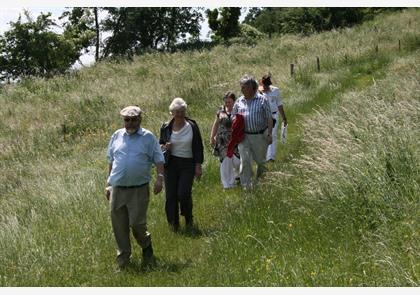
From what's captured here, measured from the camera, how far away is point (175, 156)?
7.15 metres

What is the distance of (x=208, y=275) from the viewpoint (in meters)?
5.23

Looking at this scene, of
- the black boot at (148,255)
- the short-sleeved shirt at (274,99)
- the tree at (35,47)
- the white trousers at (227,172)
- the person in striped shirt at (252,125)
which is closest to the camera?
the black boot at (148,255)

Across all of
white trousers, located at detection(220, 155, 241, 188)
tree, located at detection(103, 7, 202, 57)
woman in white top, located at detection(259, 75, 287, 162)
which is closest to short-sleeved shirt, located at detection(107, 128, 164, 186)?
white trousers, located at detection(220, 155, 241, 188)

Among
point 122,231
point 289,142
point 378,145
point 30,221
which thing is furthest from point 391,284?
point 289,142

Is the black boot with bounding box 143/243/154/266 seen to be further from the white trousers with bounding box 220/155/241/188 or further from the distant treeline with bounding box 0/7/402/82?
the distant treeline with bounding box 0/7/402/82

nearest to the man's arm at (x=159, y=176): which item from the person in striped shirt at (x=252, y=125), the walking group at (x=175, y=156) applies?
the walking group at (x=175, y=156)

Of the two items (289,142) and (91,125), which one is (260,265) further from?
(91,125)

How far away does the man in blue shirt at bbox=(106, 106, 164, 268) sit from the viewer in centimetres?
591

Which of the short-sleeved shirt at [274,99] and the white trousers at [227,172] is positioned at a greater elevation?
the short-sleeved shirt at [274,99]

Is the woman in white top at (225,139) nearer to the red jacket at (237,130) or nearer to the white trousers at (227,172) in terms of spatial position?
the white trousers at (227,172)

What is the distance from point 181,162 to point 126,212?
1.33m

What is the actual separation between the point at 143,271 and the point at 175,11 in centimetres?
5253

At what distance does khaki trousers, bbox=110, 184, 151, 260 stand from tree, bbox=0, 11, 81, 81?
32.2 meters

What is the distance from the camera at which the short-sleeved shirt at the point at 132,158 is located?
19.4ft
